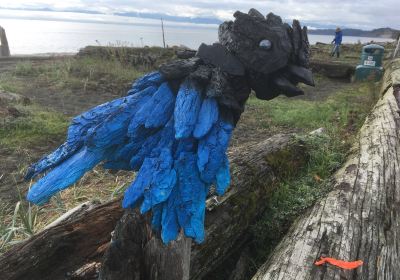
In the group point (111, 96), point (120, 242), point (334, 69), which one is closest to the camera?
point (120, 242)

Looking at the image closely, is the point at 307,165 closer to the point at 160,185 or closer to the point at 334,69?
the point at 160,185

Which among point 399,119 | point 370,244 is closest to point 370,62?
point 399,119

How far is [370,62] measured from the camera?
10.2 m

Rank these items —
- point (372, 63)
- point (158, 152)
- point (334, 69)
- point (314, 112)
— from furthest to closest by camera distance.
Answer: point (334, 69) → point (372, 63) → point (314, 112) → point (158, 152)

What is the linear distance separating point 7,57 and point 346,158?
39.5 ft

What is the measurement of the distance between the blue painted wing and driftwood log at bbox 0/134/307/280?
0.33 metres

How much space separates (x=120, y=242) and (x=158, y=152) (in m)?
0.55

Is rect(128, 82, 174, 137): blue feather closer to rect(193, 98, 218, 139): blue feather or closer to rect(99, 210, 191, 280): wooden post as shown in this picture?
rect(193, 98, 218, 139): blue feather

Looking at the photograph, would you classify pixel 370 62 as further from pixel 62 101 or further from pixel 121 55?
pixel 62 101

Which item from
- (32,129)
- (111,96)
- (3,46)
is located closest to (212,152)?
(32,129)

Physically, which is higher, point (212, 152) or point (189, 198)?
point (212, 152)

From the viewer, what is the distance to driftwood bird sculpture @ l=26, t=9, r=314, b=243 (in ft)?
5.04

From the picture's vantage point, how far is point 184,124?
61.6 inches

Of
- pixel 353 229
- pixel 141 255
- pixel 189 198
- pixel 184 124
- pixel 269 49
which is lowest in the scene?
pixel 353 229
